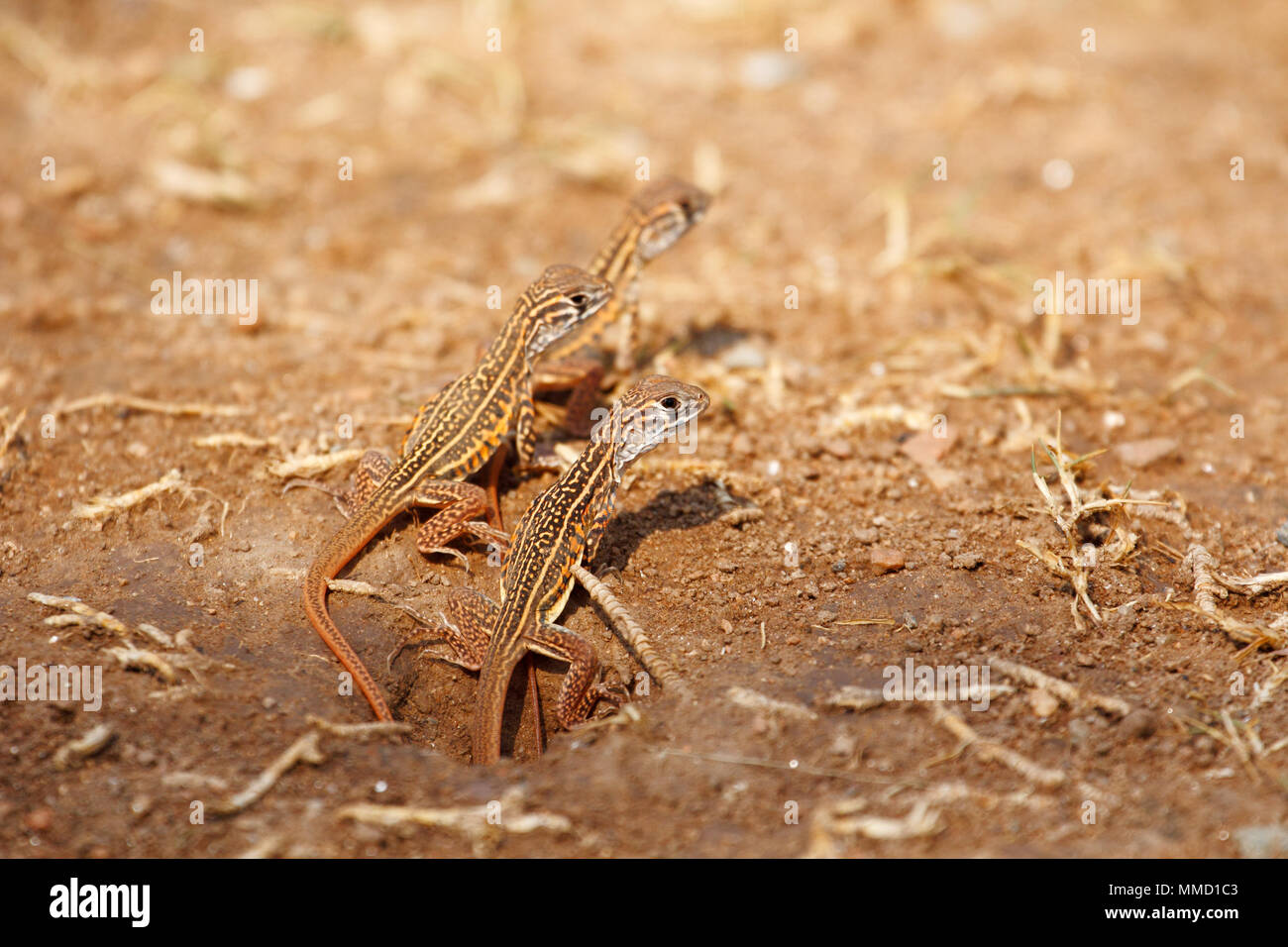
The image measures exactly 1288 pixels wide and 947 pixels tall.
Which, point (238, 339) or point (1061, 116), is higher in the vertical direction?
point (1061, 116)

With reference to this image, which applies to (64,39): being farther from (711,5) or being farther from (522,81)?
(711,5)

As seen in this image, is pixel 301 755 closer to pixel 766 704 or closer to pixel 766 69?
pixel 766 704

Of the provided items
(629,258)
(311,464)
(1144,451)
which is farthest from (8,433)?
(1144,451)

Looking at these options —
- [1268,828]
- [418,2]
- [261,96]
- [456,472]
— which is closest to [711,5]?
[418,2]

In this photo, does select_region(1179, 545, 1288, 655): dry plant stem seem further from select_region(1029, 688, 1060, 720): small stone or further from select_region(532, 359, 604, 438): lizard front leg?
select_region(532, 359, 604, 438): lizard front leg

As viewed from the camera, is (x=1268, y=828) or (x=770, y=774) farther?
(x=770, y=774)

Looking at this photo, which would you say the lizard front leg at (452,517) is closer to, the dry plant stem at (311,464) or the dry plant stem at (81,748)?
the dry plant stem at (311,464)

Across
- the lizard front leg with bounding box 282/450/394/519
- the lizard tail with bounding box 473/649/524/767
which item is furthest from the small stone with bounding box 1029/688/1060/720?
the lizard front leg with bounding box 282/450/394/519
